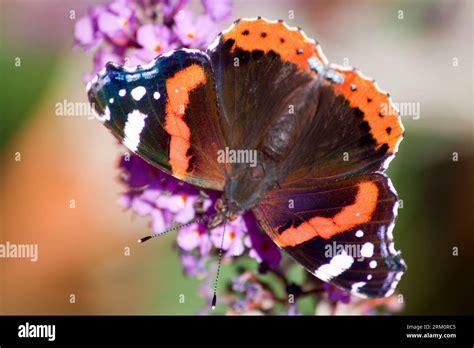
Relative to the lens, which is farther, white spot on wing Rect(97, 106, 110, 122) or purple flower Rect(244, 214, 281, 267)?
purple flower Rect(244, 214, 281, 267)

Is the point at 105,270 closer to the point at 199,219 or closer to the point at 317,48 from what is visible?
the point at 199,219

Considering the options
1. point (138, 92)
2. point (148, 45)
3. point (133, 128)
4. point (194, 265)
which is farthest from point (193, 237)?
point (148, 45)

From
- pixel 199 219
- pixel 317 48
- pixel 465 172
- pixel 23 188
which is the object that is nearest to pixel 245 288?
pixel 199 219

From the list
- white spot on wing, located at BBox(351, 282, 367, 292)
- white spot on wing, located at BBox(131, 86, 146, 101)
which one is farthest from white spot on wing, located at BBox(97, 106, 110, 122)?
white spot on wing, located at BBox(351, 282, 367, 292)

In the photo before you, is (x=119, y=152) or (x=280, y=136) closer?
(x=280, y=136)

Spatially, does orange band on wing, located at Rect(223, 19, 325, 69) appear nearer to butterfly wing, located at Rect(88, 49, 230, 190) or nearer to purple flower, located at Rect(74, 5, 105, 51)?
butterfly wing, located at Rect(88, 49, 230, 190)

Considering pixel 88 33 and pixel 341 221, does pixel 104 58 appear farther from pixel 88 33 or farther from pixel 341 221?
pixel 341 221

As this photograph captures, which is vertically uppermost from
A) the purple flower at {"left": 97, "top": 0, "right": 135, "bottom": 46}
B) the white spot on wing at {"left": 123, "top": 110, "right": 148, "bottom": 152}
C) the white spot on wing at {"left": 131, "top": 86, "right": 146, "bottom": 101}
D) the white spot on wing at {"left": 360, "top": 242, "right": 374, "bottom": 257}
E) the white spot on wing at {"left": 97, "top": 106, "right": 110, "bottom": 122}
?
the purple flower at {"left": 97, "top": 0, "right": 135, "bottom": 46}
